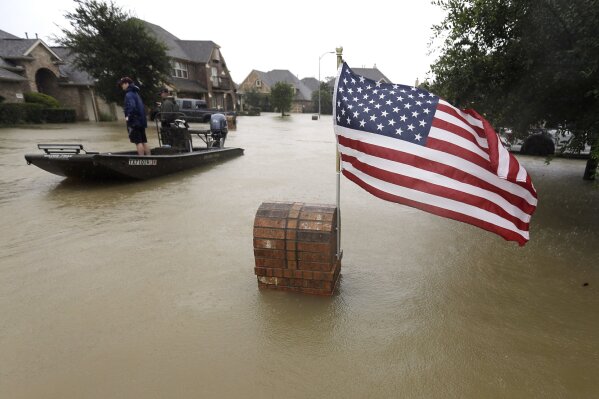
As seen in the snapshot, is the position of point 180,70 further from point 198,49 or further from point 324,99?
point 324,99

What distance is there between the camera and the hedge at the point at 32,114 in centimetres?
2200

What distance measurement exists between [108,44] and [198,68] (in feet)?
62.2

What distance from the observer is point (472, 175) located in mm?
2914

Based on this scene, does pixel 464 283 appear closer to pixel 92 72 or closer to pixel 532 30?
pixel 532 30

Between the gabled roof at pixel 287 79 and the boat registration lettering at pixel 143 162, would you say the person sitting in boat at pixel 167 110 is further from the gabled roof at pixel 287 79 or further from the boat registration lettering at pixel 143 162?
the gabled roof at pixel 287 79

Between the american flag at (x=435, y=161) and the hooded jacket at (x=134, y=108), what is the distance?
21.2 ft

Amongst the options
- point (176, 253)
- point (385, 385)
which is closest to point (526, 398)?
point (385, 385)

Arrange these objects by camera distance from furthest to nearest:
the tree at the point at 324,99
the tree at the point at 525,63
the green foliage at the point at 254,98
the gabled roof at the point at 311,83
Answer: the gabled roof at the point at 311,83
the tree at the point at 324,99
the green foliage at the point at 254,98
the tree at the point at 525,63

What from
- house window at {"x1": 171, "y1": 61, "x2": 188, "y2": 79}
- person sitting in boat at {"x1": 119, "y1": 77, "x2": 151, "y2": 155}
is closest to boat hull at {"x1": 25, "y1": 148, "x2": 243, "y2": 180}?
person sitting in boat at {"x1": 119, "y1": 77, "x2": 151, "y2": 155}

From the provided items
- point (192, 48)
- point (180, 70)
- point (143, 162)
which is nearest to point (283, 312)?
point (143, 162)

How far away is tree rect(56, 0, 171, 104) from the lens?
2384cm

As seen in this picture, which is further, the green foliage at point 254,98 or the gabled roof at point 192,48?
the green foliage at point 254,98

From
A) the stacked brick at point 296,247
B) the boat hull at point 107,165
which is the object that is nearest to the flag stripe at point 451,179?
the stacked brick at point 296,247

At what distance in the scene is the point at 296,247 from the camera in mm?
3291
